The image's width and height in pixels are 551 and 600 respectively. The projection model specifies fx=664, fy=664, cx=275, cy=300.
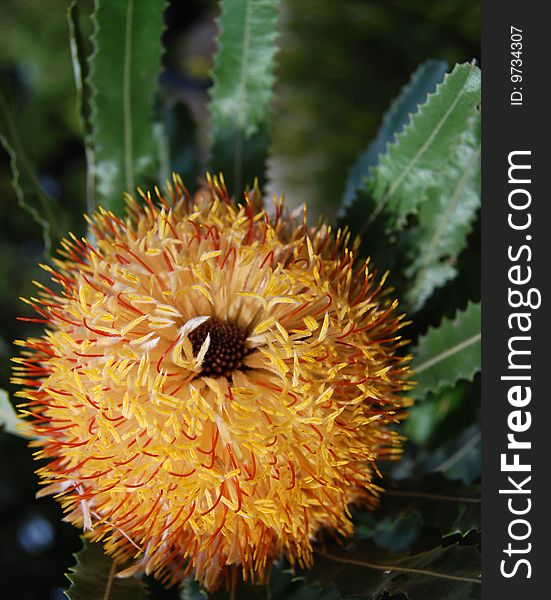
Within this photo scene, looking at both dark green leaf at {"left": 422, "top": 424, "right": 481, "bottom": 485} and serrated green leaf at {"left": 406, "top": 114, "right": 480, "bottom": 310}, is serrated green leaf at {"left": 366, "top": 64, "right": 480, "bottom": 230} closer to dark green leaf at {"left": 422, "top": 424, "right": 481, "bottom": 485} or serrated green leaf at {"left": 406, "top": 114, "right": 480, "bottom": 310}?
serrated green leaf at {"left": 406, "top": 114, "right": 480, "bottom": 310}

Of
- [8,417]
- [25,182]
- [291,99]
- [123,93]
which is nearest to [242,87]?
[123,93]

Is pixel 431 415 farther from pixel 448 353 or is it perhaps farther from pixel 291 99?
pixel 291 99

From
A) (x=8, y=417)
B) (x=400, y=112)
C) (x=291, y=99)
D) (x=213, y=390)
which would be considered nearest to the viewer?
(x=213, y=390)

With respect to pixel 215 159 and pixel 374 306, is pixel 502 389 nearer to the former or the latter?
pixel 374 306

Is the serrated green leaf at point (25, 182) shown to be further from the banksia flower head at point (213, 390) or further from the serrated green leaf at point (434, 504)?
the serrated green leaf at point (434, 504)

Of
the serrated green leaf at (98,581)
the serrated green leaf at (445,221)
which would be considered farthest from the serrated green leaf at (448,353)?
the serrated green leaf at (98,581)

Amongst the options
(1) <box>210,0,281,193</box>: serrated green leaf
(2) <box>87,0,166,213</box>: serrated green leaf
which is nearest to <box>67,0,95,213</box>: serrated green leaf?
(2) <box>87,0,166,213</box>: serrated green leaf

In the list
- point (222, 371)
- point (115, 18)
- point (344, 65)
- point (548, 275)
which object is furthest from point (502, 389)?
point (344, 65)
